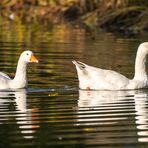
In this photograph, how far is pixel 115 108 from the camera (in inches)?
568

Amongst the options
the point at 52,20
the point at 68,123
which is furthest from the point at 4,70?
the point at 52,20

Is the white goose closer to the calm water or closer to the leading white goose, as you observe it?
the calm water

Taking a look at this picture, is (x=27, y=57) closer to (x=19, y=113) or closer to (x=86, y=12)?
(x=19, y=113)

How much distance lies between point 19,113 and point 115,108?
1641 millimetres

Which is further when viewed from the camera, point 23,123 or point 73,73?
point 73,73

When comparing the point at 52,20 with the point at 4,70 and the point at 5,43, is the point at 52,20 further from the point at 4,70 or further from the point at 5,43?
the point at 4,70

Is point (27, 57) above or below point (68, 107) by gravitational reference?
above

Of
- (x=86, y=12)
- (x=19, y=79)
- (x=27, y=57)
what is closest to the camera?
→ (x=19, y=79)

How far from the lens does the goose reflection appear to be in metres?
13.0

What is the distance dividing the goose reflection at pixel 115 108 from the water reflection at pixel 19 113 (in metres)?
0.77

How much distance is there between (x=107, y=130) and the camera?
1232 centimetres

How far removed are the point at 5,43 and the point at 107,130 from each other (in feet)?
50.8

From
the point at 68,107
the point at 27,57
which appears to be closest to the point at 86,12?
the point at 27,57

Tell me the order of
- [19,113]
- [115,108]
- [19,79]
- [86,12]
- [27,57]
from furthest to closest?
[86,12] → [27,57] → [19,79] → [115,108] → [19,113]
